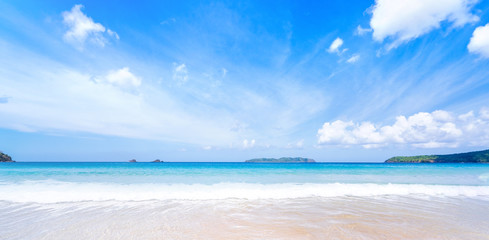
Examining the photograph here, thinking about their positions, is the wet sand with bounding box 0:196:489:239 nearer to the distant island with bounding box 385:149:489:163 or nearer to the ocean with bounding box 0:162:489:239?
the ocean with bounding box 0:162:489:239

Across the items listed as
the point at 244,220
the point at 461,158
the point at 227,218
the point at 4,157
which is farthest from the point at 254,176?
the point at 4,157

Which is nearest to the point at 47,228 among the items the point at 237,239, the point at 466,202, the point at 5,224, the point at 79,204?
the point at 5,224

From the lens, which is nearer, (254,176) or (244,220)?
(244,220)

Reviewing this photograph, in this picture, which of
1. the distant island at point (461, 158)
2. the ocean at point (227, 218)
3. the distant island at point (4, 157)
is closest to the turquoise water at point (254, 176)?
the ocean at point (227, 218)

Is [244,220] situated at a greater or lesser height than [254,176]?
greater

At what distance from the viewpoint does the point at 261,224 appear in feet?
15.0

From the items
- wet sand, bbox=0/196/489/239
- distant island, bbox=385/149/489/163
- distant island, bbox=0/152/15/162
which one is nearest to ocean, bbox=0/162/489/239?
wet sand, bbox=0/196/489/239

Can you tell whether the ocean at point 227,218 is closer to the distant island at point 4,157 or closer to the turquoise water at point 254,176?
the turquoise water at point 254,176

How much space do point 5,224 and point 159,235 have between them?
381 cm

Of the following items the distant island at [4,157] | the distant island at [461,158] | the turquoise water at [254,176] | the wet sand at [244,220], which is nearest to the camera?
the wet sand at [244,220]

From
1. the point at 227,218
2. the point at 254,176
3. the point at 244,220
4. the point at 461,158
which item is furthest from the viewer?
the point at 461,158

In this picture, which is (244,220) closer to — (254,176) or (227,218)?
(227,218)

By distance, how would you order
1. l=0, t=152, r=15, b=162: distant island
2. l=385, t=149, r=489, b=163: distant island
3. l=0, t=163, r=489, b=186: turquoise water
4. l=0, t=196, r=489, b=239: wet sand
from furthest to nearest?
1. l=0, t=152, r=15, b=162: distant island
2. l=385, t=149, r=489, b=163: distant island
3. l=0, t=163, r=489, b=186: turquoise water
4. l=0, t=196, r=489, b=239: wet sand

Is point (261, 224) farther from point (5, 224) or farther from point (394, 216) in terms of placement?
point (5, 224)
